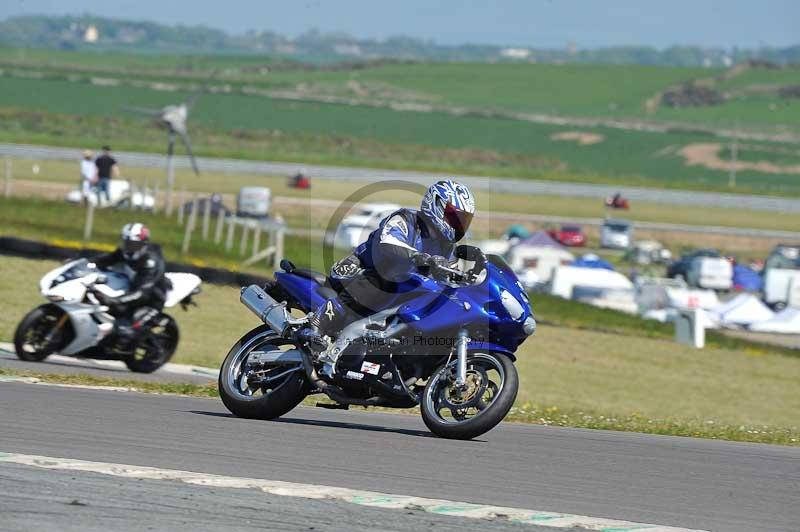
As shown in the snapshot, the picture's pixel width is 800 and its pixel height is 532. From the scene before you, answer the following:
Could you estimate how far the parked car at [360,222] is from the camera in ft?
131

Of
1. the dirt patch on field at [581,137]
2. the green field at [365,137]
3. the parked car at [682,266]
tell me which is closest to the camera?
the parked car at [682,266]

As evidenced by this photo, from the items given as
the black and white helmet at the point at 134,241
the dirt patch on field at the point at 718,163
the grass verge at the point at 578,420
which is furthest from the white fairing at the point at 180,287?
the dirt patch on field at the point at 718,163

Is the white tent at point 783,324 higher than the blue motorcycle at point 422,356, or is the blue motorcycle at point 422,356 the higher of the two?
the blue motorcycle at point 422,356

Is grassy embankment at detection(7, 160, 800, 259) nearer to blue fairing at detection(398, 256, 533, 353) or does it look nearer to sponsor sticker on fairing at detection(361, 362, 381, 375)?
sponsor sticker on fairing at detection(361, 362, 381, 375)

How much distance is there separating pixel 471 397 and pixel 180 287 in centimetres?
742

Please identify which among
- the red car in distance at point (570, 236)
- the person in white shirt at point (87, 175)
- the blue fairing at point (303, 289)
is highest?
the blue fairing at point (303, 289)

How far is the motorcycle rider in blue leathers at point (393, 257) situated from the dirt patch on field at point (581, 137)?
89153 mm

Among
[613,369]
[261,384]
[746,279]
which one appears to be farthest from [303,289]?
[746,279]

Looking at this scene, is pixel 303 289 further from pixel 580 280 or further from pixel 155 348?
pixel 580 280

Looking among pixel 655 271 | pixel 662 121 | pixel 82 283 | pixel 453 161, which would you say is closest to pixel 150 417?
pixel 82 283

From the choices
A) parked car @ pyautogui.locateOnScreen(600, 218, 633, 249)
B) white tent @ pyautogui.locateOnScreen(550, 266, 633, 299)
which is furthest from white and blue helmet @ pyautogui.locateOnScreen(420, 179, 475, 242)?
parked car @ pyautogui.locateOnScreen(600, 218, 633, 249)

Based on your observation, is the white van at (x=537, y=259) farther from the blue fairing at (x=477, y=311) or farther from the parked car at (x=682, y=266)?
the blue fairing at (x=477, y=311)

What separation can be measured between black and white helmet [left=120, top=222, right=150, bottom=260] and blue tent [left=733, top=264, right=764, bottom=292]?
3076cm

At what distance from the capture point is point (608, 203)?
63781mm
